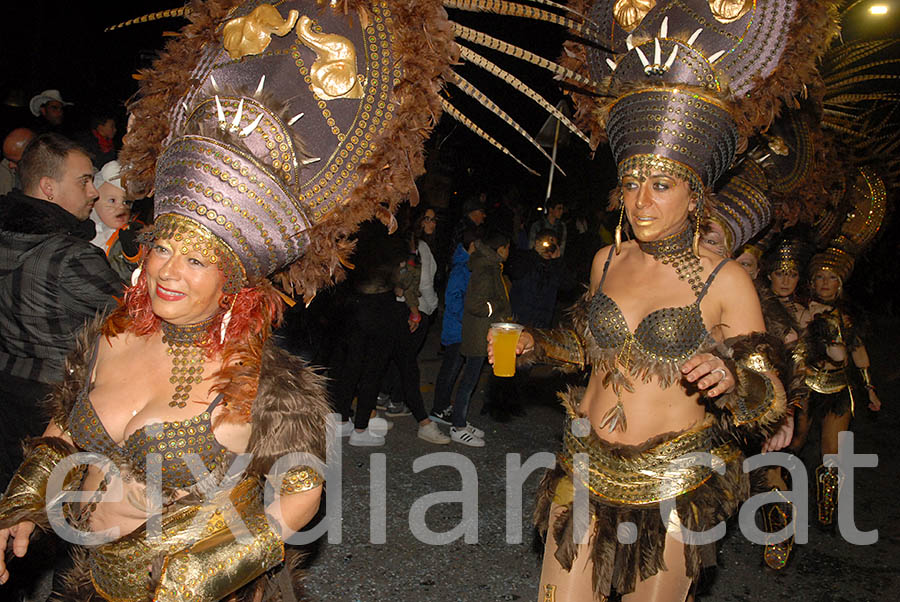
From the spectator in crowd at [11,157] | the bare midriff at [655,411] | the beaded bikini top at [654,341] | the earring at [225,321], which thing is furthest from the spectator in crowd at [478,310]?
the earring at [225,321]

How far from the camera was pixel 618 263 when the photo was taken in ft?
11.4

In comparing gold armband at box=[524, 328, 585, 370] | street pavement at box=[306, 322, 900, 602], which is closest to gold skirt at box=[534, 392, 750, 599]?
gold armband at box=[524, 328, 585, 370]

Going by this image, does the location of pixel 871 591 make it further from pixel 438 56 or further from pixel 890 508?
pixel 438 56

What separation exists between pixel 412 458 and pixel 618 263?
132 inches

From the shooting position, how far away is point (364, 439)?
6.25m

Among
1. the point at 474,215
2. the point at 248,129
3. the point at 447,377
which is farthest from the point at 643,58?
the point at 474,215

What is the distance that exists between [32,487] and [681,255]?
273cm

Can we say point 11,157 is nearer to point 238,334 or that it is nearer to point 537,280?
point 238,334

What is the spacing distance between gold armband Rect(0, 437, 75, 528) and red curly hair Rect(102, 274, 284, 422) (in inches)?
19.1

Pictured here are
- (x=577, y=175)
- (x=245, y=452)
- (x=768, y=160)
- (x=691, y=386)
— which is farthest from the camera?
(x=577, y=175)

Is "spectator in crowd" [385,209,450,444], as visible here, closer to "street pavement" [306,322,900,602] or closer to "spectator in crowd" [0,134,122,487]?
"street pavement" [306,322,900,602]

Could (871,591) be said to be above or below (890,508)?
below

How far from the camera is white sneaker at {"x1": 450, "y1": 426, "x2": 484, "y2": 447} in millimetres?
6586

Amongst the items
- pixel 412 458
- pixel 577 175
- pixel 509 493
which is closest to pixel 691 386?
pixel 509 493
